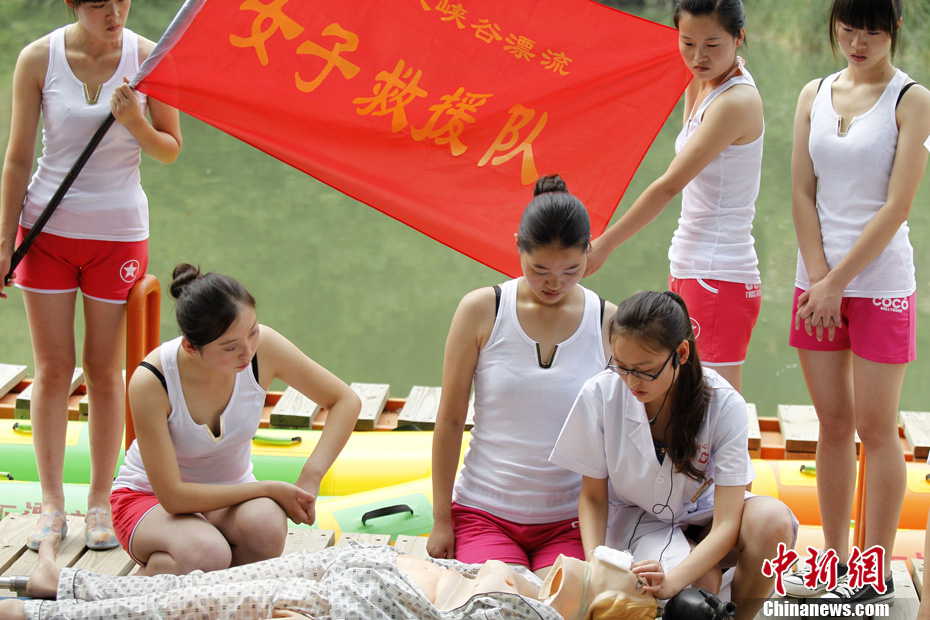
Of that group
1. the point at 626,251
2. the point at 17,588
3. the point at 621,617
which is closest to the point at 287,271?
the point at 626,251

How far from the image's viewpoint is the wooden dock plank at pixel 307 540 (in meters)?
2.80

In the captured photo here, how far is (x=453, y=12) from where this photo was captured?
302 centimetres

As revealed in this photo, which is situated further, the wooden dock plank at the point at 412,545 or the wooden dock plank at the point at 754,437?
the wooden dock plank at the point at 754,437

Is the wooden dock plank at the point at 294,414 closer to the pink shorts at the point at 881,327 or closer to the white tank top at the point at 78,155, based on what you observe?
the white tank top at the point at 78,155

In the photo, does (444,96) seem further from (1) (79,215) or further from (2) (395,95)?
(1) (79,215)

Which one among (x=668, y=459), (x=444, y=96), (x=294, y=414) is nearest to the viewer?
(x=668, y=459)

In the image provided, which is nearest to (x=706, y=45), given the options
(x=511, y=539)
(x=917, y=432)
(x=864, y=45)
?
(x=864, y=45)

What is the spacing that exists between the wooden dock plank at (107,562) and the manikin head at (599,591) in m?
1.09

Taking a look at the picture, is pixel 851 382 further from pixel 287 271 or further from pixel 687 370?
pixel 287 271

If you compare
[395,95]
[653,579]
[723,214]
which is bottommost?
[653,579]

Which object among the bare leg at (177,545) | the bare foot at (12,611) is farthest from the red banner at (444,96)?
the bare foot at (12,611)

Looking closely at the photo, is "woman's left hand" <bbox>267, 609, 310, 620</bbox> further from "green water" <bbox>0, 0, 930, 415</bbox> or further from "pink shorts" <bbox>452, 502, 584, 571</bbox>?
"green water" <bbox>0, 0, 930, 415</bbox>

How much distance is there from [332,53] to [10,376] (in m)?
2.03

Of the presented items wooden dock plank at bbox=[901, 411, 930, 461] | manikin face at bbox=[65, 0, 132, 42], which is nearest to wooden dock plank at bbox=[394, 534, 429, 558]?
manikin face at bbox=[65, 0, 132, 42]
